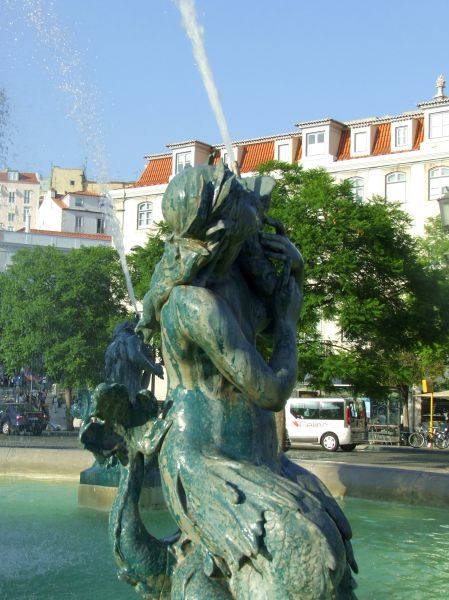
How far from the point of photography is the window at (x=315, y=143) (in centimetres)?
5556

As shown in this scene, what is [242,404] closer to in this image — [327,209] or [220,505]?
[220,505]

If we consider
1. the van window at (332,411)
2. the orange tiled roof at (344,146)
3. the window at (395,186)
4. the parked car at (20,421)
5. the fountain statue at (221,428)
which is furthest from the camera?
the orange tiled roof at (344,146)

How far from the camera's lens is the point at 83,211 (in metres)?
90.9

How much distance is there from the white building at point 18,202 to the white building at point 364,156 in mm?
58193

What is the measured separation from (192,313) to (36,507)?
6.17m

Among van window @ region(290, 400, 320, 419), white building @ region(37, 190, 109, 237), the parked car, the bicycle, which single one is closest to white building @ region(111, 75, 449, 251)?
the parked car

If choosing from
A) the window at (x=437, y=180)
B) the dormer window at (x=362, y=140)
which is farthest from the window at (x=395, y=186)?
the dormer window at (x=362, y=140)

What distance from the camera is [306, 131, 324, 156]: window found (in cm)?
5556

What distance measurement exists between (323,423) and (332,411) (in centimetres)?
53

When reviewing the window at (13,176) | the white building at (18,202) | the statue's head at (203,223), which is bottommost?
the statue's head at (203,223)

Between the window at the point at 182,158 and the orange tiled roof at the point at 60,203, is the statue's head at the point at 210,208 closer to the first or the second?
the window at the point at 182,158

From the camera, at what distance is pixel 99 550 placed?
6594 millimetres

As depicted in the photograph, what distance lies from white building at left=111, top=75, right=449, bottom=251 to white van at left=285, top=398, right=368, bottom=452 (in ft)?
58.8

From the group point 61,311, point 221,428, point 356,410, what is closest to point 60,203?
point 61,311
